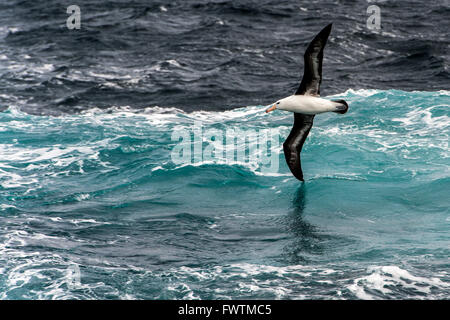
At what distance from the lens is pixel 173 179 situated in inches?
876

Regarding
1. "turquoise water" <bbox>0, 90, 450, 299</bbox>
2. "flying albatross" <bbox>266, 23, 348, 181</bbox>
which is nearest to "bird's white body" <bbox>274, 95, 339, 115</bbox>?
"flying albatross" <bbox>266, 23, 348, 181</bbox>

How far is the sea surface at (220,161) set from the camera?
15.7m

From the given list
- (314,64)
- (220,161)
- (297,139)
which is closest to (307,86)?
(314,64)

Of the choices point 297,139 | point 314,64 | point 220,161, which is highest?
point 314,64

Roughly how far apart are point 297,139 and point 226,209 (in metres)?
2.97

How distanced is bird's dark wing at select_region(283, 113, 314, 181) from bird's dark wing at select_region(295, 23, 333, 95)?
1.86 m

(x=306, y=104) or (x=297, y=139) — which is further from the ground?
(x=306, y=104)

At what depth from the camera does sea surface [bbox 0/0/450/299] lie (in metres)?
15.7

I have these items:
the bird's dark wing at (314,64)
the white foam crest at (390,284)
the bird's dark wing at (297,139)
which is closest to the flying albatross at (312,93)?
the bird's dark wing at (314,64)

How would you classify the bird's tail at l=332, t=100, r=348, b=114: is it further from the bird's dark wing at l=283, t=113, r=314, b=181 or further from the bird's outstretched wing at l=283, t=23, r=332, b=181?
the bird's dark wing at l=283, t=113, r=314, b=181

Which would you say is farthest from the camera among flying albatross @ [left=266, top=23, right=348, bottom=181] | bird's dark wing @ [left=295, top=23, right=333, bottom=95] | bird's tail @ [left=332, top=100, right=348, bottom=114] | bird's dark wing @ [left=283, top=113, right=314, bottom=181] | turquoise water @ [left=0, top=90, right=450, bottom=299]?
A: bird's dark wing @ [left=283, top=113, right=314, bottom=181]

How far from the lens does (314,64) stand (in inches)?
645

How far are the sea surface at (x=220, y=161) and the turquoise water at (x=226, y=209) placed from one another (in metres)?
0.07

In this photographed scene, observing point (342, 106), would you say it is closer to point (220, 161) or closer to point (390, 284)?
point (390, 284)
